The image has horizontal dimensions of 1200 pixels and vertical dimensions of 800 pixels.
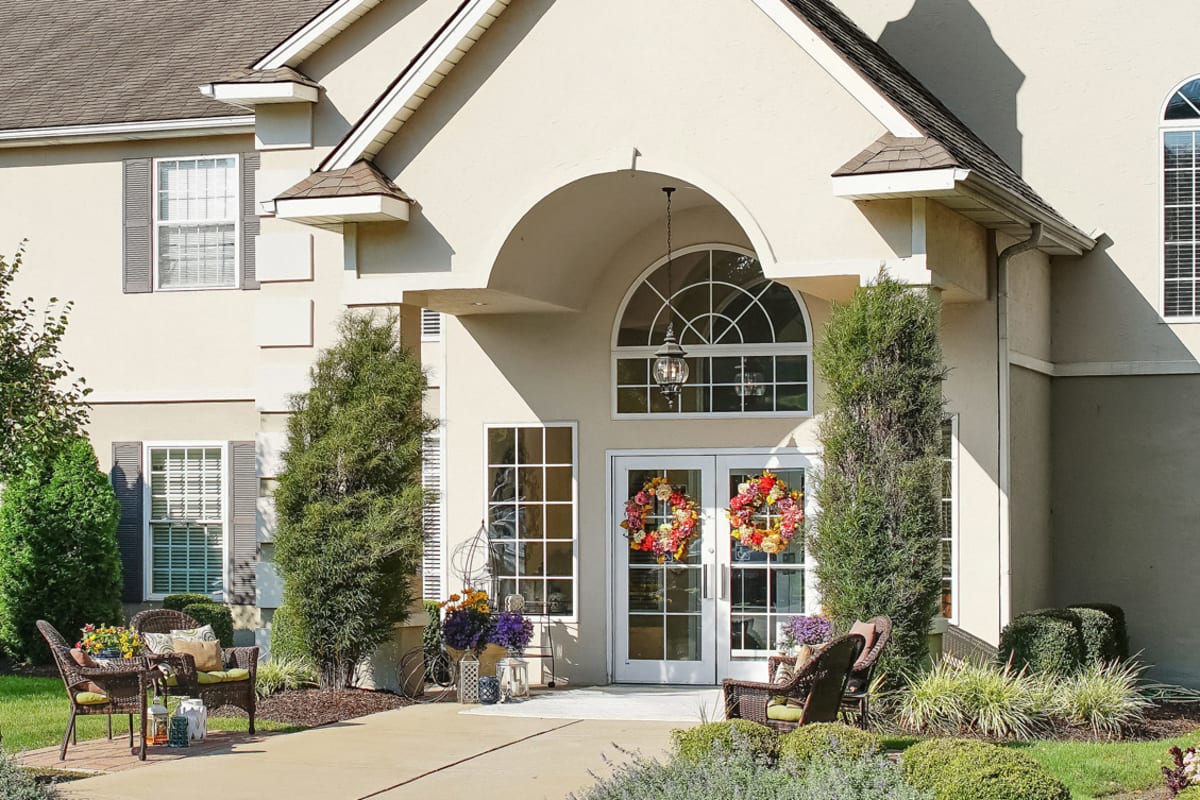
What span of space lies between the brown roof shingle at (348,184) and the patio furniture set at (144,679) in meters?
4.08

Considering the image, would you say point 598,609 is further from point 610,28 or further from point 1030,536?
point 610,28

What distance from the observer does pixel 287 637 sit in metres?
15.0

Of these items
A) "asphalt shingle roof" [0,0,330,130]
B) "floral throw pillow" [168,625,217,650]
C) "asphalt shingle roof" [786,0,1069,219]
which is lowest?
"floral throw pillow" [168,625,217,650]

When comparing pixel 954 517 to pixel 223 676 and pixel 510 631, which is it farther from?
pixel 223 676

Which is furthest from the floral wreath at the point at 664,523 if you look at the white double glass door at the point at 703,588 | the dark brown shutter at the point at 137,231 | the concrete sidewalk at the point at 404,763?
the dark brown shutter at the point at 137,231

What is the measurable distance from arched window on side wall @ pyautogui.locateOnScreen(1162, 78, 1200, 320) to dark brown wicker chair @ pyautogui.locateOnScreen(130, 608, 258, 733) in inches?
423

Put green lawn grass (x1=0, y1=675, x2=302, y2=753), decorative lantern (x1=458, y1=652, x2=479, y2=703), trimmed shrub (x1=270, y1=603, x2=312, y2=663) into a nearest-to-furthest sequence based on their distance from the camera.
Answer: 1. green lawn grass (x1=0, y1=675, x2=302, y2=753)
2. trimmed shrub (x1=270, y1=603, x2=312, y2=663)
3. decorative lantern (x1=458, y1=652, x2=479, y2=703)

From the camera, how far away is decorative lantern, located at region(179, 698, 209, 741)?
11.9 m

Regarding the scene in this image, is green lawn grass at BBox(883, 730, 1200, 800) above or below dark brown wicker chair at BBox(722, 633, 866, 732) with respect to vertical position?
below

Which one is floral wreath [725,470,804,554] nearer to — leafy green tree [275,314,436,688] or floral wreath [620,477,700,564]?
floral wreath [620,477,700,564]

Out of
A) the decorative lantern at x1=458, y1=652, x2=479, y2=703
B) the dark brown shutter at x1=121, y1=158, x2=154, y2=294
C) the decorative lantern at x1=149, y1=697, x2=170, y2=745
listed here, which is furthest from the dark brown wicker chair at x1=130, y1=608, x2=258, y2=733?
the dark brown shutter at x1=121, y1=158, x2=154, y2=294

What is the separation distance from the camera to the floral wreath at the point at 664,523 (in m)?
15.8

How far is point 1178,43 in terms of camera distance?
54.9 feet

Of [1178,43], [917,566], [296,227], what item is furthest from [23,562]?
[1178,43]
